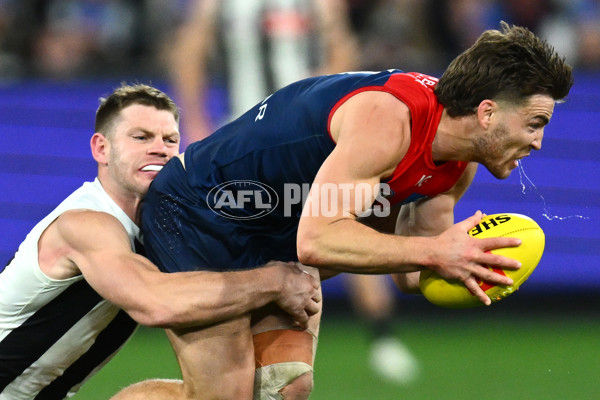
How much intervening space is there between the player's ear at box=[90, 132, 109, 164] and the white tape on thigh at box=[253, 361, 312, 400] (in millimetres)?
1267

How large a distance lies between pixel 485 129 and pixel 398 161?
41 centimetres

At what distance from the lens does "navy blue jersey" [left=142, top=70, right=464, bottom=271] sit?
164 inches

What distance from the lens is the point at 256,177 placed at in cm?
441

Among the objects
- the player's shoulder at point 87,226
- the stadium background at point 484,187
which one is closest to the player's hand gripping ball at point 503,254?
the player's shoulder at point 87,226

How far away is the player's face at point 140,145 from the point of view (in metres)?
4.79

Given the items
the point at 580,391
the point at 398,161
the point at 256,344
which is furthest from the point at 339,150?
the point at 580,391

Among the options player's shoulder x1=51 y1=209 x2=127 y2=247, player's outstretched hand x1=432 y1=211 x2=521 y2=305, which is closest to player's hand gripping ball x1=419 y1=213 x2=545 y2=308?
player's outstretched hand x1=432 y1=211 x2=521 y2=305

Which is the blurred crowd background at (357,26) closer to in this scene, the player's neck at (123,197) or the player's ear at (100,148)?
the player's ear at (100,148)

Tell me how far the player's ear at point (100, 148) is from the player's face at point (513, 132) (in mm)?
1821

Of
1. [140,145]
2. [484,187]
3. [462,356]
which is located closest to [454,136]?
[140,145]

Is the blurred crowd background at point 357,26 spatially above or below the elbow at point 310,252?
below

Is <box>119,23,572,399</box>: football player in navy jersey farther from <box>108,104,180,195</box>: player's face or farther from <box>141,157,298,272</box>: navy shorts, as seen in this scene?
<box>108,104,180,195</box>: player's face

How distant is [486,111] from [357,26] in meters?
5.75

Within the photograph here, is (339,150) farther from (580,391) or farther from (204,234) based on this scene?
(580,391)
